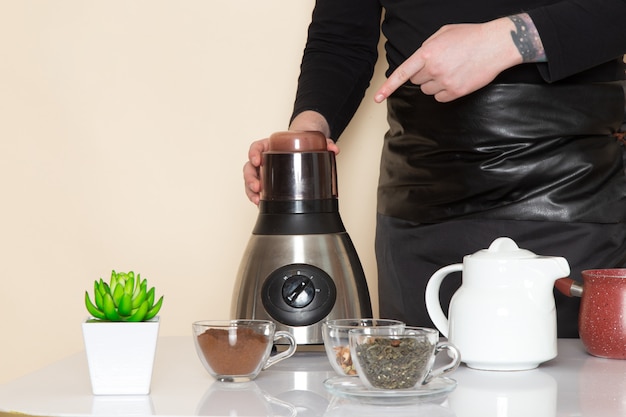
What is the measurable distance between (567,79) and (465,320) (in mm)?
565

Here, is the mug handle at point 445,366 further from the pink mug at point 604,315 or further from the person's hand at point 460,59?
the person's hand at point 460,59

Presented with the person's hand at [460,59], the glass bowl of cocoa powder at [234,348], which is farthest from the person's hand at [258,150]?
the glass bowl of cocoa powder at [234,348]

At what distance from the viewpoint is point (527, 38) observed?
48.0 inches

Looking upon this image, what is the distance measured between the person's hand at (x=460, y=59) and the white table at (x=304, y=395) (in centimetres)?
40

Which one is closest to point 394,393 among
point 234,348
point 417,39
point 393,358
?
point 393,358

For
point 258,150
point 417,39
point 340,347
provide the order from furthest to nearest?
point 417,39, point 258,150, point 340,347

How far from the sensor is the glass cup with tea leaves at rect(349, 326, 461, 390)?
2.63ft

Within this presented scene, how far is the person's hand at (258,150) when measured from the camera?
130 centimetres

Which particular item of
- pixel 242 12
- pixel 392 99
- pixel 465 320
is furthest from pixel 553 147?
pixel 242 12

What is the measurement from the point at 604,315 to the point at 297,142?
0.42 metres

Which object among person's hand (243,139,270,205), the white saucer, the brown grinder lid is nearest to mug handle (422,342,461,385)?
the white saucer

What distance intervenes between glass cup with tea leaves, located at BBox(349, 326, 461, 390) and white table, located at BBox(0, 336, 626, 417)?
0.9 inches

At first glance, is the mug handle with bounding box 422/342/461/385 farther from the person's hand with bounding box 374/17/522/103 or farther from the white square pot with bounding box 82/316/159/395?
the person's hand with bounding box 374/17/522/103

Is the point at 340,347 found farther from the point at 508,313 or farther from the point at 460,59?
the point at 460,59
